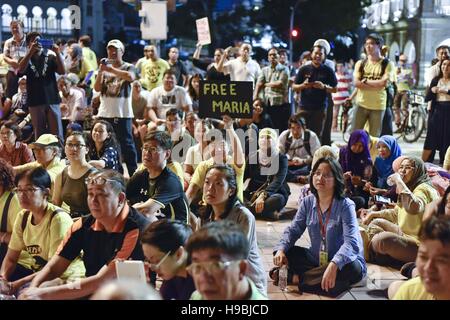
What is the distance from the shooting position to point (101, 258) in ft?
15.2

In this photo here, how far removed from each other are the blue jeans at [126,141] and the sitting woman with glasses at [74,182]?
3476mm

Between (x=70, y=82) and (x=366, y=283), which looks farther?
(x=70, y=82)

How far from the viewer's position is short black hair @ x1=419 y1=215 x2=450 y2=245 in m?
3.24

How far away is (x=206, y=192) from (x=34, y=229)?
1.14 m

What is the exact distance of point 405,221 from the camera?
6.23 m

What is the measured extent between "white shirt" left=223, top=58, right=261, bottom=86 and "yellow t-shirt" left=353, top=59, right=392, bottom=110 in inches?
104

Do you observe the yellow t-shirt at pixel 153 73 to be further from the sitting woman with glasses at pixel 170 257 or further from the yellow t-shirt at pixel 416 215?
the sitting woman with glasses at pixel 170 257

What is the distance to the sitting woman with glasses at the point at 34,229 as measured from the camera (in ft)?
16.1

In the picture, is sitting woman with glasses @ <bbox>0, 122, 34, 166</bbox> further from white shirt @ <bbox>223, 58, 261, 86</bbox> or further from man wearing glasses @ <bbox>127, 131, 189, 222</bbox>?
white shirt @ <bbox>223, 58, 261, 86</bbox>

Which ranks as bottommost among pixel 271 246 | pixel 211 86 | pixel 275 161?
pixel 271 246

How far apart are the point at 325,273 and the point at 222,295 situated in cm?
243

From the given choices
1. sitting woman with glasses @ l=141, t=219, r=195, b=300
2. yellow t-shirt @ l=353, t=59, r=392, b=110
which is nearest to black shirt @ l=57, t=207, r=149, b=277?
sitting woman with glasses @ l=141, t=219, r=195, b=300
